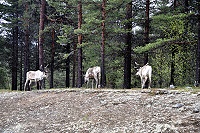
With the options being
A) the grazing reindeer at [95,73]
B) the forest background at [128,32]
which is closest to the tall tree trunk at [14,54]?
the forest background at [128,32]

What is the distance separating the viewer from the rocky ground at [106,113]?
7.78 metres

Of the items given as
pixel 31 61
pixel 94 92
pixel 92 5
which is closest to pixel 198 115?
pixel 94 92

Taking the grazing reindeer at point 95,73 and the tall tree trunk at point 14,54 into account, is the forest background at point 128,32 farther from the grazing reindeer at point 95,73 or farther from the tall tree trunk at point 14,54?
the tall tree trunk at point 14,54

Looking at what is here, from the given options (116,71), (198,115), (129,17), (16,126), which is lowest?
(16,126)

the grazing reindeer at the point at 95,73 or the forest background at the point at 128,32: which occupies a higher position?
the forest background at the point at 128,32

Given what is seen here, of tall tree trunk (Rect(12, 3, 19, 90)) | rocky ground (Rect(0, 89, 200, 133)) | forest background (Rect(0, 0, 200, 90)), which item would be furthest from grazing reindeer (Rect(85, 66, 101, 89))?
tall tree trunk (Rect(12, 3, 19, 90))

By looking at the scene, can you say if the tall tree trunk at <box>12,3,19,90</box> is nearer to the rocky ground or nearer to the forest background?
the forest background

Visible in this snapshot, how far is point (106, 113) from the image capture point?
9531 millimetres

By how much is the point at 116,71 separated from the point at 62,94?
1530 cm

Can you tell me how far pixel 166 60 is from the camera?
853 inches

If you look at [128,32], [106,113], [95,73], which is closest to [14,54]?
[128,32]

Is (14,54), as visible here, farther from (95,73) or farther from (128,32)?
(95,73)

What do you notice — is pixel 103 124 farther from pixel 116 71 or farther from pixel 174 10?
pixel 116 71

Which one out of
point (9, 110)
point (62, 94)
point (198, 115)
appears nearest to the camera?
point (198, 115)
